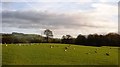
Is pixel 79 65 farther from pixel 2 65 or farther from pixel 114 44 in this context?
pixel 114 44

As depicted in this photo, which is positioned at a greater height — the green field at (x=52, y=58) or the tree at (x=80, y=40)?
the tree at (x=80, y=40)

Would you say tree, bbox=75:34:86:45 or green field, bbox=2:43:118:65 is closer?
green field, bbox=2:43:118:65

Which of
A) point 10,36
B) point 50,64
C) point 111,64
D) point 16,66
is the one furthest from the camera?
point 10,36

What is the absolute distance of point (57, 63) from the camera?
28609 mm

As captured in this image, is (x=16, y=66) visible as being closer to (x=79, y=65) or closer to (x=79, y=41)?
(x=79, y=65)

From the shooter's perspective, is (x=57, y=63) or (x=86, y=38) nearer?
(x=57, y=63)

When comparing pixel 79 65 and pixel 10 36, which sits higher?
pixel 10 36

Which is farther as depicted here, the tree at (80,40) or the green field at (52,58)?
the tree at (80,40)

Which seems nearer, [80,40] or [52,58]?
[52,58]

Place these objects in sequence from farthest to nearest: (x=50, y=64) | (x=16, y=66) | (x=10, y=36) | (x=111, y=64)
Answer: (x=10, y=36)
(x=111, y=64)
(x=50, y=64)
(x=16, y=66)

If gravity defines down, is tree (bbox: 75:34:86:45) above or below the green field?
above

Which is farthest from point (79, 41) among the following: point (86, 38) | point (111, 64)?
point (111, 64)

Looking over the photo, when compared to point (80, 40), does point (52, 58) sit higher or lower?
lower

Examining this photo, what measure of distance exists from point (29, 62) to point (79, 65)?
19.2ft
